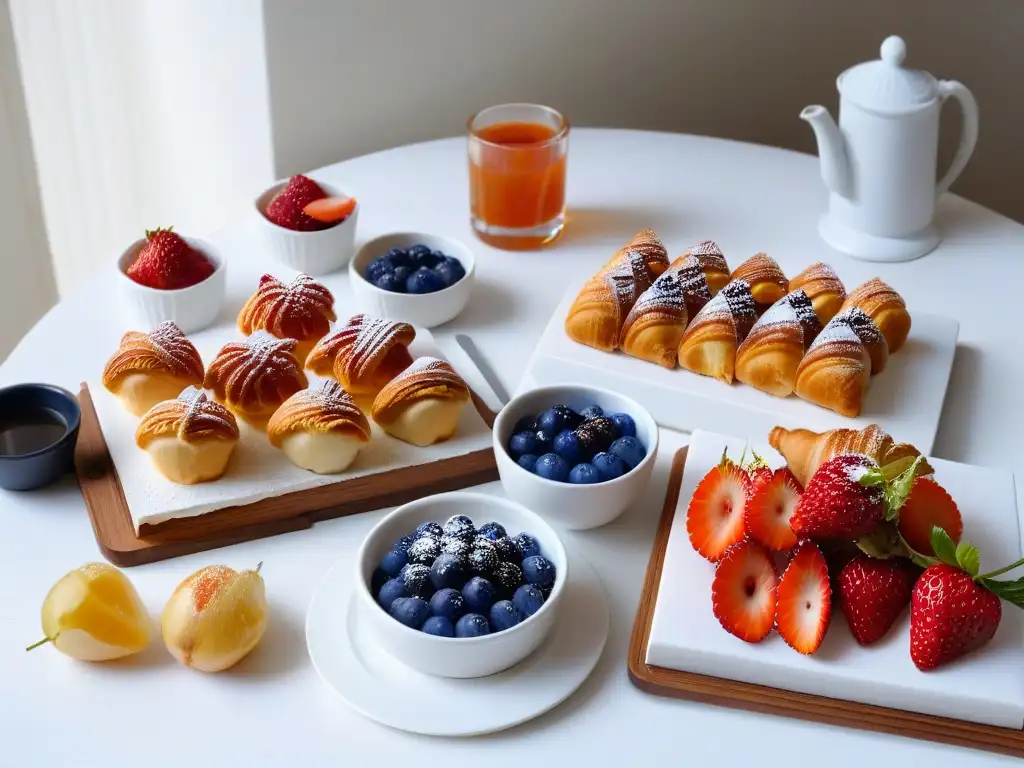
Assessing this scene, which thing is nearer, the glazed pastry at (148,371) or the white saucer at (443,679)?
the white saucer at (443,679)

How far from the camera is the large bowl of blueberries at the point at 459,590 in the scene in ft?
3.38

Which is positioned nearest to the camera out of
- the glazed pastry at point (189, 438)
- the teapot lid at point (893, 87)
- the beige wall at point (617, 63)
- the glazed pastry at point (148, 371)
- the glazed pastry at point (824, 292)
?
the glazed pastry at point (189, 438)

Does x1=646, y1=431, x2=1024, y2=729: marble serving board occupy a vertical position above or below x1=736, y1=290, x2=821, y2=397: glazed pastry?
below

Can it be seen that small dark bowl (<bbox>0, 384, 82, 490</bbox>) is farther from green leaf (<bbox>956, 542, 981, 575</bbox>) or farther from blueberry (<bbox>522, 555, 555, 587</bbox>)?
green leaf (<bbox>956, 542, 981, 575</bbox>)

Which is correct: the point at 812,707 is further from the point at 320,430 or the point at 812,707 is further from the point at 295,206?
the point at 295,206

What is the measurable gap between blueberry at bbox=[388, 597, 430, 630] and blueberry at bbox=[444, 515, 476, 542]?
0.26ft

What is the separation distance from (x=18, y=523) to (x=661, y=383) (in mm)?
718

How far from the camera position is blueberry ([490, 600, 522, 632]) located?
1.04 metres

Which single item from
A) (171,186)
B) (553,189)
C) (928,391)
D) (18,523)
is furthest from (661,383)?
(171,186)

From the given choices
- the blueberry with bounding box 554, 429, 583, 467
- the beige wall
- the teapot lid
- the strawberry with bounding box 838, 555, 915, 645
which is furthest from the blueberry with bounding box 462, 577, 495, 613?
the beige wall

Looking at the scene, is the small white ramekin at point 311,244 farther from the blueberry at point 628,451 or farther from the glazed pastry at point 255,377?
the blueberry at point 628,451

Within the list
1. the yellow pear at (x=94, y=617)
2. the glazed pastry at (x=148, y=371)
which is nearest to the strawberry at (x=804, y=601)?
the yellow pear at (x=94, y=617)

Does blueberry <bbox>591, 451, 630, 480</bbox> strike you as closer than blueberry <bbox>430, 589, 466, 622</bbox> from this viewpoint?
No

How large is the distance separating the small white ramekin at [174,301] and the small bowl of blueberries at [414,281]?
18 cm
